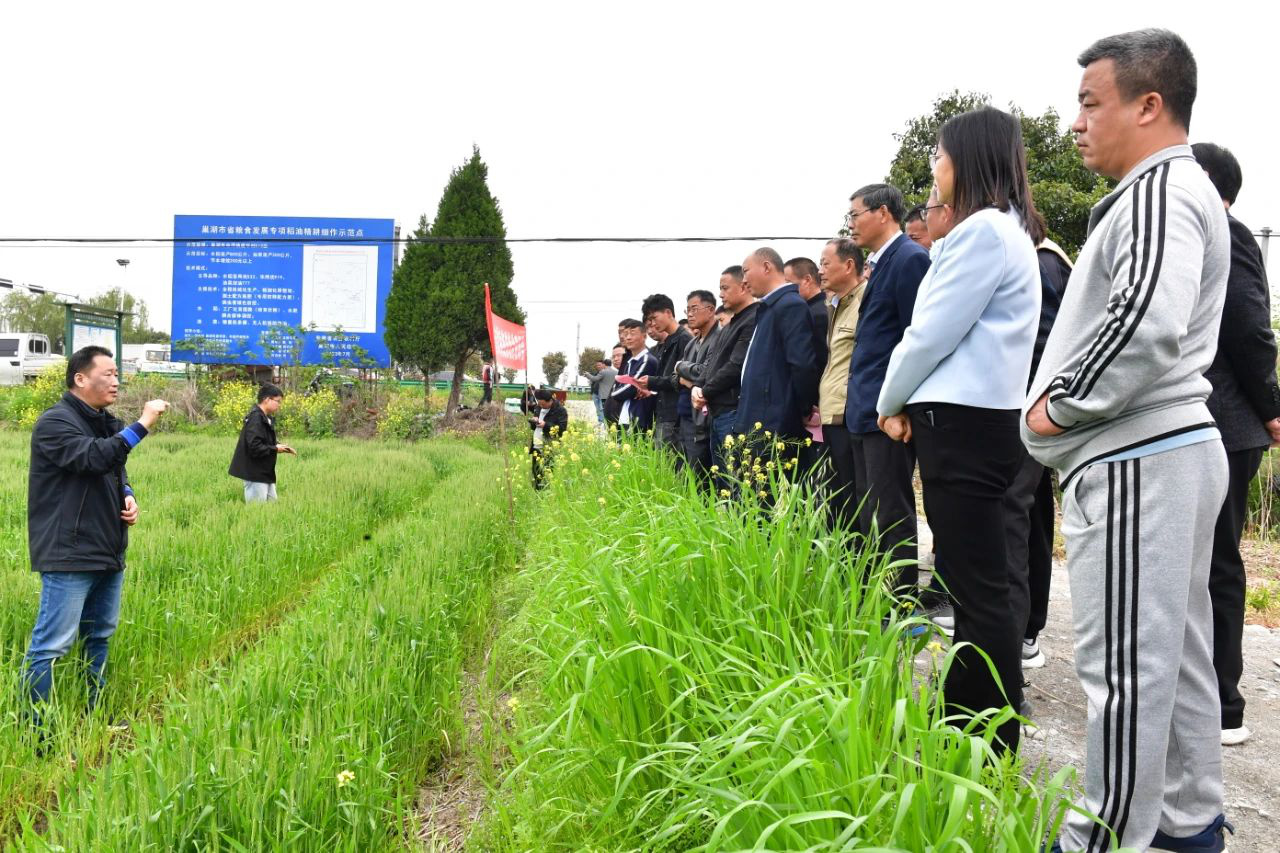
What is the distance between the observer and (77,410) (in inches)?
142

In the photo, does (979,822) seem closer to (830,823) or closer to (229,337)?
(830,823)

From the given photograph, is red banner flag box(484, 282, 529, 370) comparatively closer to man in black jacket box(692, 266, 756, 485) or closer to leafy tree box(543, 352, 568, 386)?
man in black jacket box(692, 266, 756, 485)

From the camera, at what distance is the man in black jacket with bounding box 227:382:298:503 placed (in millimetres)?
7758

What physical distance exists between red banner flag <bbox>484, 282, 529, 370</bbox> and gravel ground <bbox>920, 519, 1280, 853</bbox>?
14.5ft

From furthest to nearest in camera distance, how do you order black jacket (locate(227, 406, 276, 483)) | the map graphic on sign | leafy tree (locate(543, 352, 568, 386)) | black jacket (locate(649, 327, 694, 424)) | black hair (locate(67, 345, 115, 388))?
leafy tree (locate(543, 352, 568, 386)), the map graphic on sign, black jacket (locate(227, 406, 276, 483)), black jacket (locate(649, 327, 694, 424)), black hair (locate(67, 345, 115, 388))

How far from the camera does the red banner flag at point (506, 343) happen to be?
21.2ft

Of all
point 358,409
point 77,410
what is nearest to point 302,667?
point 77,410

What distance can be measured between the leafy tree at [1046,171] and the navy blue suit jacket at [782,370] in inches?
274

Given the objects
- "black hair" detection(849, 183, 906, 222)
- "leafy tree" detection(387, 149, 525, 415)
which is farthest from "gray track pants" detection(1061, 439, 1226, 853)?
"leafy tree" detection(387, 149, 525, 415)

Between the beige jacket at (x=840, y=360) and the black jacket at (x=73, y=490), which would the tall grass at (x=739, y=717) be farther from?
the black jacket at (x=73, y=490)

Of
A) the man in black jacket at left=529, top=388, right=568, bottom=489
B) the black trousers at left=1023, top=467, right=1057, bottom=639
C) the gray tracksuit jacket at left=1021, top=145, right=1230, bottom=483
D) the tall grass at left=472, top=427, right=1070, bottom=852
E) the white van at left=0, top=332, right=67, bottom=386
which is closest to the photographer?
the tall grass at left=472, top=427, right=1070, bottom=852

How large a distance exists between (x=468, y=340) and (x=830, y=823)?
19.2 m

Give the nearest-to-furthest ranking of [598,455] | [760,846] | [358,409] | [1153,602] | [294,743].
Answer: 1. [760,846]
2. [1153,602]
3. [294,743]
4. [598,455]
5. [358,409]

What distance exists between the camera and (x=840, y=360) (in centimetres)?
383
